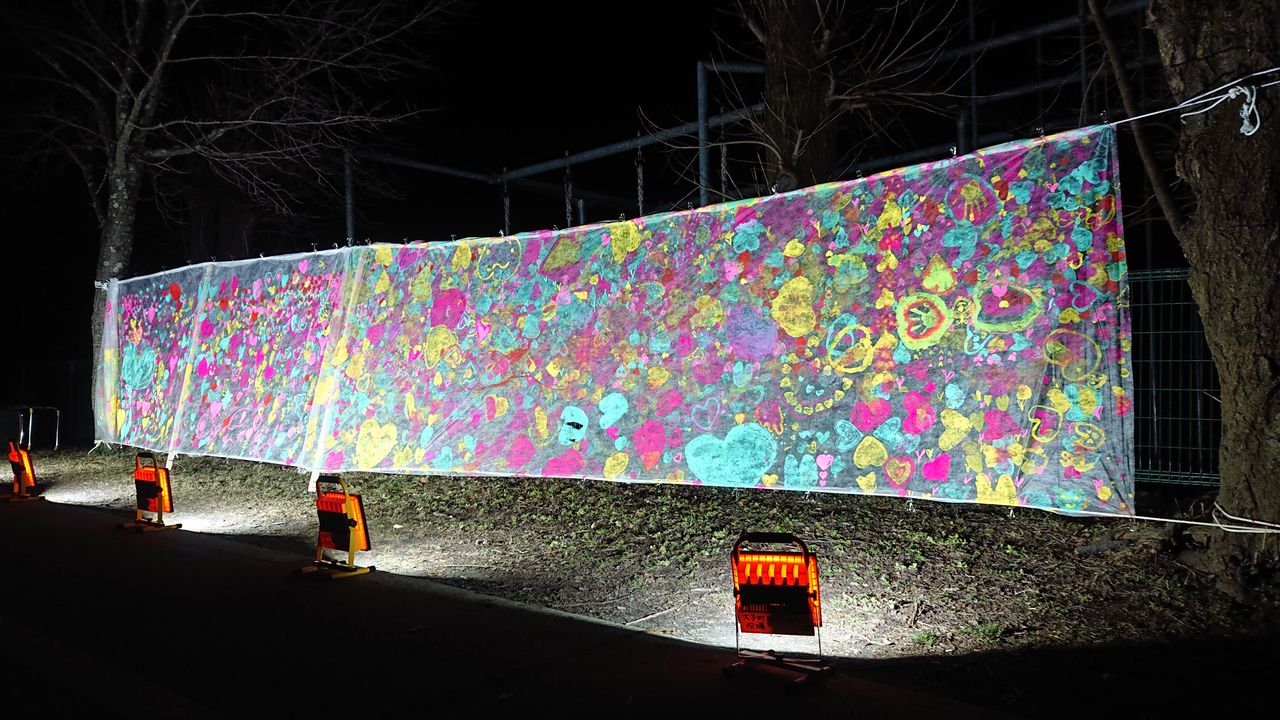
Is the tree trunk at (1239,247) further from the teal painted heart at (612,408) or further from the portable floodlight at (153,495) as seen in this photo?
the portable floodlight at (153,495)

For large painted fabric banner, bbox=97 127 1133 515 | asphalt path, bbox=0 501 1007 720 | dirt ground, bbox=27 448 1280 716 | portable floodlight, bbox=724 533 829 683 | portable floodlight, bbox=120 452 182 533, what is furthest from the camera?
portable floodlight, bbox=120 452 182 533

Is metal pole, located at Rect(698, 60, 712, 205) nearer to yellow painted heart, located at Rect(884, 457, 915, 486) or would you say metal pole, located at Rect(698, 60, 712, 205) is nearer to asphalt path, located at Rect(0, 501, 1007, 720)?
yellow painted heart, located at Rect(884, 457, 915, 486)

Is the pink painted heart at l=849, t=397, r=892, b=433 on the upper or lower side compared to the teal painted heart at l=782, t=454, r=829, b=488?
upper

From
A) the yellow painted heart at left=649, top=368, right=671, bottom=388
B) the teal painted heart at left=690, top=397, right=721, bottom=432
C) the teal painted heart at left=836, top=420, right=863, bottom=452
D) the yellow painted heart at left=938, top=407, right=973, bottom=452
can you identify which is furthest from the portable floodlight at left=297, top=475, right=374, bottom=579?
the yellow painted heart at left=938, top=407, right=973, bottom=452

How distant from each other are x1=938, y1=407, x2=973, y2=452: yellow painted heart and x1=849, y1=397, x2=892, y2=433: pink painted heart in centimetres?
40

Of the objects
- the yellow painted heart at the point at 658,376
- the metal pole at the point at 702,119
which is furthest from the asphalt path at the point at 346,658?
the metal pole at the point at 702,119

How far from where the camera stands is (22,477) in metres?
10.6

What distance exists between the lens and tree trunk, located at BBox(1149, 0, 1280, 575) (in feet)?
16.2

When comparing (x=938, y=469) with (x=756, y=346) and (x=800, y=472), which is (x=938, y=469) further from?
(x=756, y=346)

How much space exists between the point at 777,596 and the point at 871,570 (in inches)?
78.8

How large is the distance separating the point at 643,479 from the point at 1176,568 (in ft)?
12.5

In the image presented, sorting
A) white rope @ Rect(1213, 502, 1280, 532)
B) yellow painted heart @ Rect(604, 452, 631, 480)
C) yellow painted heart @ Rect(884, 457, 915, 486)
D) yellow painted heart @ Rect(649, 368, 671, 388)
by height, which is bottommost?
white rope @ Rect(1213, 502, 1280, 532)

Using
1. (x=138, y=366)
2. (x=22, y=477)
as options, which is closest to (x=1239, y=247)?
(x=22, y=477)

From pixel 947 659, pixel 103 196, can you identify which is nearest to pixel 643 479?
pixel 947 659
